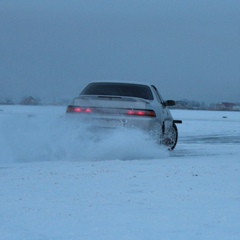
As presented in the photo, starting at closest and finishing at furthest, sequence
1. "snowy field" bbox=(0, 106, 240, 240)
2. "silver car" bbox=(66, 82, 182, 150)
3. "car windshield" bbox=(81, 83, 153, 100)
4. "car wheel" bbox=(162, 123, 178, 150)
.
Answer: "snowy field" bbox=(0, 106, 240, 240) → "silver car" bbox=(66, 82, 182, 150) → "car windshield" bbox=(81, 83, 153, 100) → "car wheel" bbox=(162, 123, 178, 150)

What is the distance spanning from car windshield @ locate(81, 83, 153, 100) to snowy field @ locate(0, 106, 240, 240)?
1.40m

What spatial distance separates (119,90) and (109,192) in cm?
589

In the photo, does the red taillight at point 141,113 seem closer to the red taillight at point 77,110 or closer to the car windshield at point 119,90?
the red taillight at point 77,110

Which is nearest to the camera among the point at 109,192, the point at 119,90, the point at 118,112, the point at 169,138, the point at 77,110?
the point at 109,192

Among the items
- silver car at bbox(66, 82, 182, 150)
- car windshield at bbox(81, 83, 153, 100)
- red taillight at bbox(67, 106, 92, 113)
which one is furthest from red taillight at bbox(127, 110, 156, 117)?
car windshield at bbox(81, 83, 153, 100)

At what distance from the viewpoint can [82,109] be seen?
1024 centimetres

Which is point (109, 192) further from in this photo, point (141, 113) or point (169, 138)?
point (169, 138)

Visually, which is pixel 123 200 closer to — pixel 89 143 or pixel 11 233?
pixel 11 233

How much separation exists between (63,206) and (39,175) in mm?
2153

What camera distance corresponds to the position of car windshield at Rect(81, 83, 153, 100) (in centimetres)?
1145

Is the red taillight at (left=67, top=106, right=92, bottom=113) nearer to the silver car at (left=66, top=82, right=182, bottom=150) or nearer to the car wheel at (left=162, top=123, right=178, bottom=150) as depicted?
the silver car at (left=66, top=82, right=182, bottom=150)

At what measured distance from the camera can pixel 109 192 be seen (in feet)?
19.1

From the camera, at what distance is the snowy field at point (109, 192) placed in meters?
4.38

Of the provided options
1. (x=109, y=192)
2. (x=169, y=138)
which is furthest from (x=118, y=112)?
(x=109, y=192)
